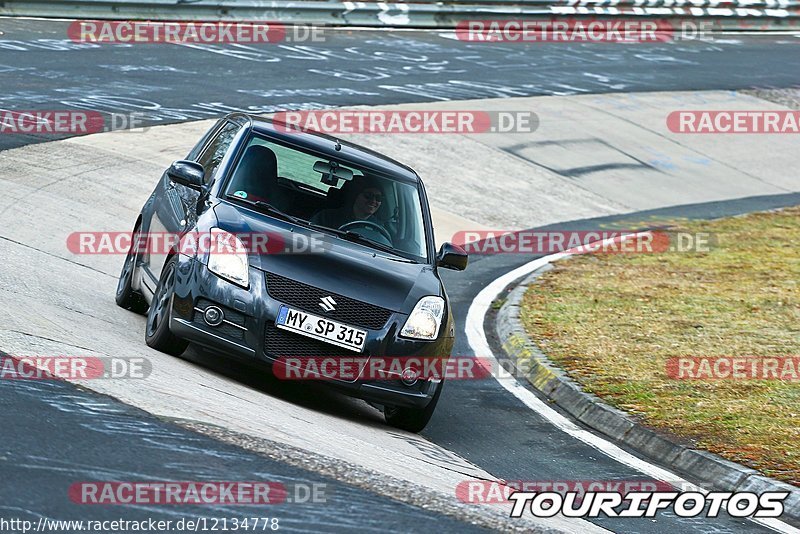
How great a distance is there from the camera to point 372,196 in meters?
9.05

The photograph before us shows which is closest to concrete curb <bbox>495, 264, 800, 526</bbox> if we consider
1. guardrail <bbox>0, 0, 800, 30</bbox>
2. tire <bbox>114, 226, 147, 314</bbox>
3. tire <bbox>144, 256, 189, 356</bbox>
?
tire <bbox>144, 256, 189, 356</bbox>

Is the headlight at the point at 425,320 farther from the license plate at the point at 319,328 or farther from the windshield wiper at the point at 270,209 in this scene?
the windshield wiper at the point at 270,209

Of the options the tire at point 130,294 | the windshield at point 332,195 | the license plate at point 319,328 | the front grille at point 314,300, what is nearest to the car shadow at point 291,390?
the license plate at point 319,328

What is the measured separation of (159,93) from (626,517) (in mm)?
13909

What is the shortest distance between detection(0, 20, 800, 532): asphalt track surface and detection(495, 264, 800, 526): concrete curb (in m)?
0.40

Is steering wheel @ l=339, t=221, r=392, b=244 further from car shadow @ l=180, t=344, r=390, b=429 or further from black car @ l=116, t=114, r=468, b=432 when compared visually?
car shadow @ l=180, t=344, r=390, b=429

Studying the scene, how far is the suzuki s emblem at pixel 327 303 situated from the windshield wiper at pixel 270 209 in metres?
1.01

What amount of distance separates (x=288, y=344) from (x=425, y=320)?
909mm

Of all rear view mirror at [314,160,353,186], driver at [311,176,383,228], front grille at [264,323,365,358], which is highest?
rear view mirror at [314,160,353,186]

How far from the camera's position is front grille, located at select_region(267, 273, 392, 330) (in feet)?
25.4

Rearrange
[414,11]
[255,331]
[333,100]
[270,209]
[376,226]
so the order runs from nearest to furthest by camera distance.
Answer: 1. [255,331]
2. [270,209]
3. [376,226]
4. [333,100]
5. [414,11]

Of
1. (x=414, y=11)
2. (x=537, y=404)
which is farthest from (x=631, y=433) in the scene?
(x=414, y=11)

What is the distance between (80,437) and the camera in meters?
6.04

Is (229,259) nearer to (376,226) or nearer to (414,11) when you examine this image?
(376,226)
